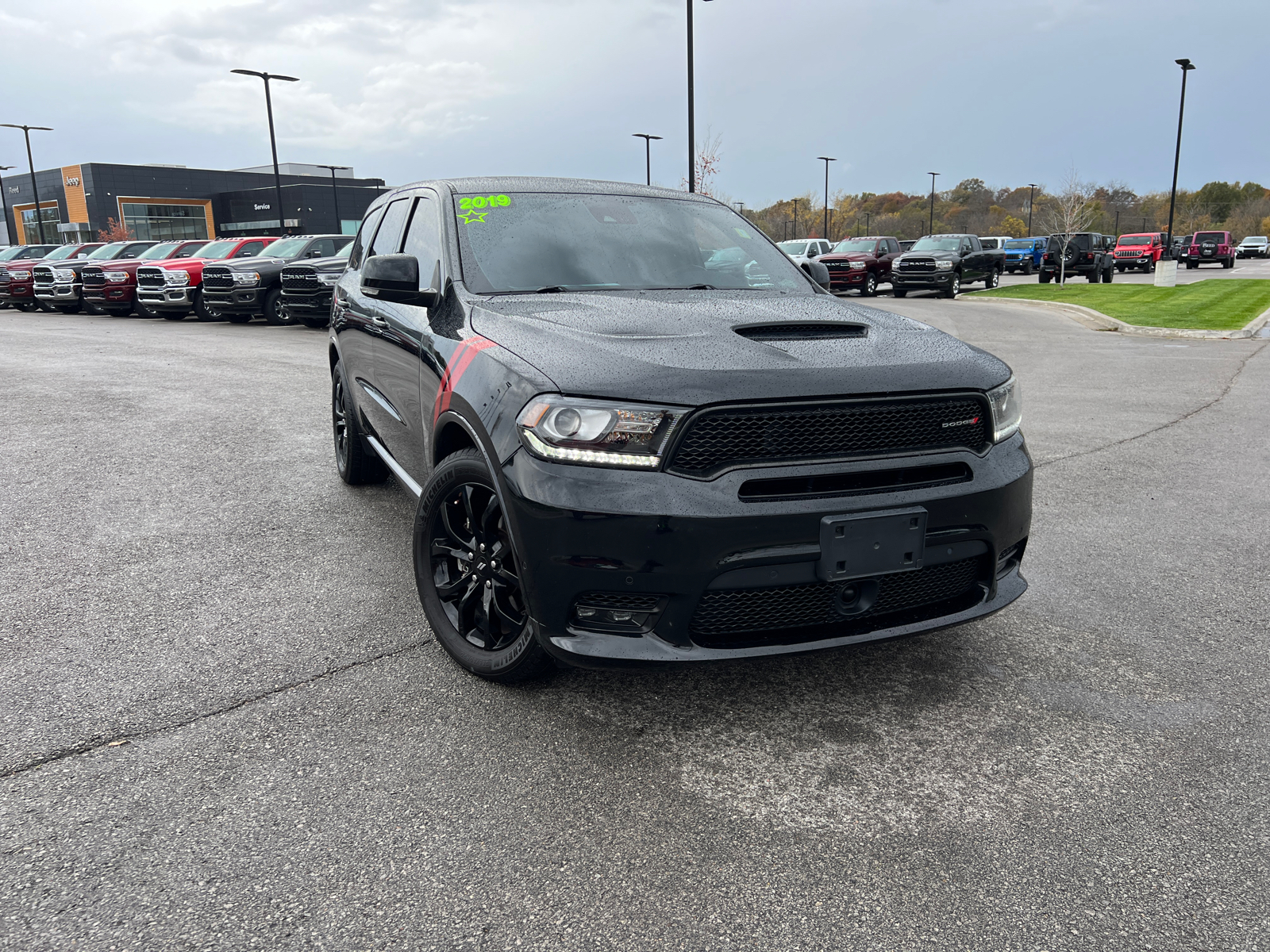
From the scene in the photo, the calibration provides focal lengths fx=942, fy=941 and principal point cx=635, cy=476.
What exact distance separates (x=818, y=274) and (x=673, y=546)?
8.19 ft

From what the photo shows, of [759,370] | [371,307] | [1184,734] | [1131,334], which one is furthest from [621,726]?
[1131,334]

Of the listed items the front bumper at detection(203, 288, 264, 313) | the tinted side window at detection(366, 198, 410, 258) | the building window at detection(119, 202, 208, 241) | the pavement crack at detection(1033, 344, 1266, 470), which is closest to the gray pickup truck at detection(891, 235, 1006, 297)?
the pavement crack at detection(1033, 344, 1266, 470)

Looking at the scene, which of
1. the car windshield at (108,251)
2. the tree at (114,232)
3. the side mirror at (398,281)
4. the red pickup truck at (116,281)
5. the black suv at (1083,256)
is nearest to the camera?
the side mirror at (398,281)

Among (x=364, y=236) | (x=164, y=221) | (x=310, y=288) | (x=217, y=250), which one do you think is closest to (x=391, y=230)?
(x=364, y=236)

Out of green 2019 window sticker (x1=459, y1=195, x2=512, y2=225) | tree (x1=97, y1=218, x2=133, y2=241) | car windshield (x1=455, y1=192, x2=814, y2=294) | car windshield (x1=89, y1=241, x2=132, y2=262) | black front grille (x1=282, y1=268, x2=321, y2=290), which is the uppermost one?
tree (x1=97, y1=218, x2=133, y2=241)

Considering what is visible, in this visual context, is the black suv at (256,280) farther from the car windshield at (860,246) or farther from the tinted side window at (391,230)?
the car windshield at (860,246)

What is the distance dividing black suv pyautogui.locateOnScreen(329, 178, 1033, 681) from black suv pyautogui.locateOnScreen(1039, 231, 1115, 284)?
122 ft

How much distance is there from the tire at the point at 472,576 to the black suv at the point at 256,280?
16344mm

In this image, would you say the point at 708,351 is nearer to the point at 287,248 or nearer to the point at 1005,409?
the point at 1005,409

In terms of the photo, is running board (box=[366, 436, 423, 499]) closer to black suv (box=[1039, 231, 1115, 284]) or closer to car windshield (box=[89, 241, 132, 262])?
car windshield (box=[89, 241, 132, 262])

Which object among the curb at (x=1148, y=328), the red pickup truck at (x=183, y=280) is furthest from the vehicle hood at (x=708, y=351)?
the red pickup truck at (x=183, y=280)

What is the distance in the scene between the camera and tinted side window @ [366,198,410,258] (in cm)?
492

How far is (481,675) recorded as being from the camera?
317 cm

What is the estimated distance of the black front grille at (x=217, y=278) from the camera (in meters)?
18.8
